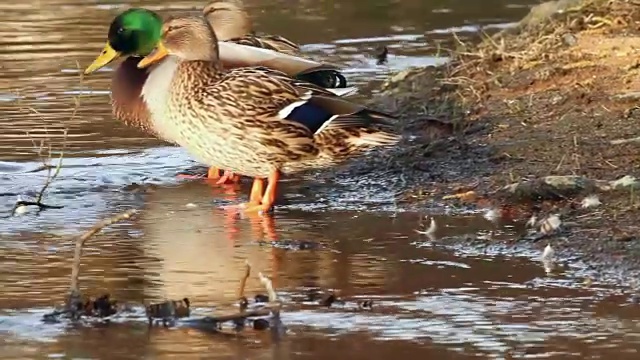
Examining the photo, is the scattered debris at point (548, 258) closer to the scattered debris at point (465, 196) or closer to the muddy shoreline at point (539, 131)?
the muddy shoreline at point (539, 131)


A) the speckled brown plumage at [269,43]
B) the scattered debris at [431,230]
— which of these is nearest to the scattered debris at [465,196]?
the scattered debris at [431,230]

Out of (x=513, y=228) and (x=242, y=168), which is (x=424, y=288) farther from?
(x=242, y=168)

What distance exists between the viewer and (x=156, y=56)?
8258 millimetres

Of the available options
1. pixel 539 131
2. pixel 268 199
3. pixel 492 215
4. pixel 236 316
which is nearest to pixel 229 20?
pixel 539 131

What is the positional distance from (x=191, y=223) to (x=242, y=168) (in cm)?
55

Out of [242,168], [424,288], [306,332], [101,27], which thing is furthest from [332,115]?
[101,27]

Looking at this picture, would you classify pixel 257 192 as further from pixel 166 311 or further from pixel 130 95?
pixel 166 311

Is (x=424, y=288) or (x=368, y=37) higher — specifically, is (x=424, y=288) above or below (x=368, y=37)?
below

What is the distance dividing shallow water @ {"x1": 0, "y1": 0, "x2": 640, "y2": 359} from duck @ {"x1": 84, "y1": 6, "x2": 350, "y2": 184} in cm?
27

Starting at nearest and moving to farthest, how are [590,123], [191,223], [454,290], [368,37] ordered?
[454,290]
[191,223]
[590,123]
[368,37]

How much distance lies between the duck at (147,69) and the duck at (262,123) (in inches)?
24.5

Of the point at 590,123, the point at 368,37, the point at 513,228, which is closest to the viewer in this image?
the point at 513,228

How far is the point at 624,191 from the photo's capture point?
694 cm

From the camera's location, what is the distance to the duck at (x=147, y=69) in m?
8.56
